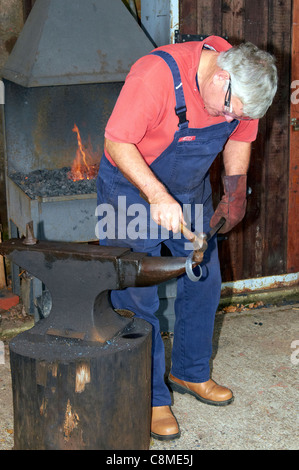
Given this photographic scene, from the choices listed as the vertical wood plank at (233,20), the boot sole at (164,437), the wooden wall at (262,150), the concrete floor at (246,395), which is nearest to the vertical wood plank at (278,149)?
the wooden wall at (262,150)

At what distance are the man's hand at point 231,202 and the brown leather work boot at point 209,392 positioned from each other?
2.59 feet

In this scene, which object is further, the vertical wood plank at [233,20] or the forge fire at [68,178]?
the vertical wood plank at [233,20]

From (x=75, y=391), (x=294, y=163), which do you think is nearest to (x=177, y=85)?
(x=75, y=391)


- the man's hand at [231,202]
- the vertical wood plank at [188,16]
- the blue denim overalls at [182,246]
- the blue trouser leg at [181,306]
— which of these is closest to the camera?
the blue denim overalls at [182,246]

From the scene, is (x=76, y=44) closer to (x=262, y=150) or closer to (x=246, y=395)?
(x=262, y=150)

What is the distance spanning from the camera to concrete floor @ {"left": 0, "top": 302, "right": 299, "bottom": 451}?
9.16ft

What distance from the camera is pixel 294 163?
13.9 ft

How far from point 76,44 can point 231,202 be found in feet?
4.63

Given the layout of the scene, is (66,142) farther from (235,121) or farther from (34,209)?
(235,121)

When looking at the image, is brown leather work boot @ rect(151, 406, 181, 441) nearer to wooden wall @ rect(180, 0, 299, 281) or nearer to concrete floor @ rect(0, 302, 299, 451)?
concrete floor @ rect(0, 302, 299, 451)

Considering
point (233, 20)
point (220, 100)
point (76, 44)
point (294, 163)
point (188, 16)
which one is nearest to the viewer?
point (220, 100)

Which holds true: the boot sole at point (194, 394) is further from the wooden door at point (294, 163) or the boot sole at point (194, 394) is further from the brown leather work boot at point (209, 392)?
the wooden door at point (294, 163)

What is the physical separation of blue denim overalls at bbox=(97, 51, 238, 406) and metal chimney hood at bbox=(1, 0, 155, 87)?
3.31 ft

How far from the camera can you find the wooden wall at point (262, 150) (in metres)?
3.83
